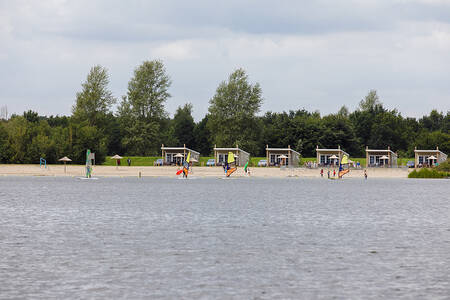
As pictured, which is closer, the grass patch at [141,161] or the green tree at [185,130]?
the grass patch at [141,161]

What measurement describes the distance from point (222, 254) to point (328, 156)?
101 m

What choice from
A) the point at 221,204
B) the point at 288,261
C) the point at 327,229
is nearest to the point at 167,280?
the point at 288,261

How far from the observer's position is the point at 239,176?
113812 mm

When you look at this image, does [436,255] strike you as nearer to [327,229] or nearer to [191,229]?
[327,229]

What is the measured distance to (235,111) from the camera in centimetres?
13738

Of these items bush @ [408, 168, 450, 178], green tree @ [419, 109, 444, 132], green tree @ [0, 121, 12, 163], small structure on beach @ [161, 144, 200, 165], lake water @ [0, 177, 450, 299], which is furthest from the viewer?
green tree @ [419, 109, 444, 132]

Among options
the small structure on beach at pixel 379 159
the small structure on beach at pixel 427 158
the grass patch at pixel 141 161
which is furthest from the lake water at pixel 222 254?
the small structure on beach at pixel 427 158

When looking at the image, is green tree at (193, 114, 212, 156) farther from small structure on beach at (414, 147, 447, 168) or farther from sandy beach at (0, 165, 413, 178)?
small structure on beach at (414, 147, 447, 168)

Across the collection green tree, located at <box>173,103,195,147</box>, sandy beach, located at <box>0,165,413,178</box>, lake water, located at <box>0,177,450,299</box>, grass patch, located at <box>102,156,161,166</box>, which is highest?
green tree, located at <box>173,103,195,147</box>

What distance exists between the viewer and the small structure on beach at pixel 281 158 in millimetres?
123750

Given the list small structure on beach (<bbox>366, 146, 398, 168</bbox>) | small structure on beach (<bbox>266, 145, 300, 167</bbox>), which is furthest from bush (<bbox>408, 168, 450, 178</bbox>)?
small structure on beach (<bbox>266, 145, 300, 167</bbox>)

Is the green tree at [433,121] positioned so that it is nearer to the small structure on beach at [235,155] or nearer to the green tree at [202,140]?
the green tree at [202,140]

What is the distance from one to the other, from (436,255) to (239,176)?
8834cm

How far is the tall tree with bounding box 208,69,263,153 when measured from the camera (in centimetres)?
13525
